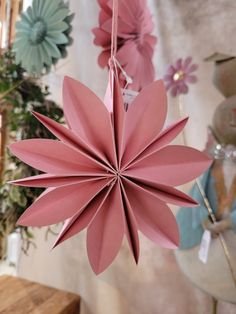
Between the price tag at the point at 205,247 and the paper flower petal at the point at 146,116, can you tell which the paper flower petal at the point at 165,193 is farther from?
the price tag at the point at 205,247

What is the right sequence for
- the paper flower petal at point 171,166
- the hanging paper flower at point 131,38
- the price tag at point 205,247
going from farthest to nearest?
the hanging paper flower at point 131,38 < the price tag at point 205,247 < the paper flower petal at point 171,166

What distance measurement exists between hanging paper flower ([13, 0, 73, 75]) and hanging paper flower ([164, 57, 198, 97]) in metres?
0.34

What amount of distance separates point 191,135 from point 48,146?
65cm

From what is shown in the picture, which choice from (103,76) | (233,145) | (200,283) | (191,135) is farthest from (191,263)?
(103,76)

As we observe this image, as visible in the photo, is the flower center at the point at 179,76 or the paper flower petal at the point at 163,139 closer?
the paper flower petal at the point at 163,139

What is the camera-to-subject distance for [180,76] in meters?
0.91

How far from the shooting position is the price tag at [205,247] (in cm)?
67

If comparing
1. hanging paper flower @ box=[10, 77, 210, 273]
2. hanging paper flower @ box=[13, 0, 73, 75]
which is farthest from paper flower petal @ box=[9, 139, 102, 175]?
hanging paper flower @ box=[13, 0, 73, 75]

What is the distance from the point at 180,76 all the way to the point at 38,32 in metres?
0.48

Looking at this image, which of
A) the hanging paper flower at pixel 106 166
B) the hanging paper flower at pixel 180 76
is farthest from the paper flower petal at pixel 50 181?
the hanging paper flower at pixel 180 76

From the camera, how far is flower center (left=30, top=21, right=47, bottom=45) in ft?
2.99

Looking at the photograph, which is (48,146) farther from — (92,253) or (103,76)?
(103,76)

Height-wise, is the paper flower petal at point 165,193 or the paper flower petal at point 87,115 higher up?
the paper flower petal at point 87,115

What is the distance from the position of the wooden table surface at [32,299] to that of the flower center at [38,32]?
0.84 meters
